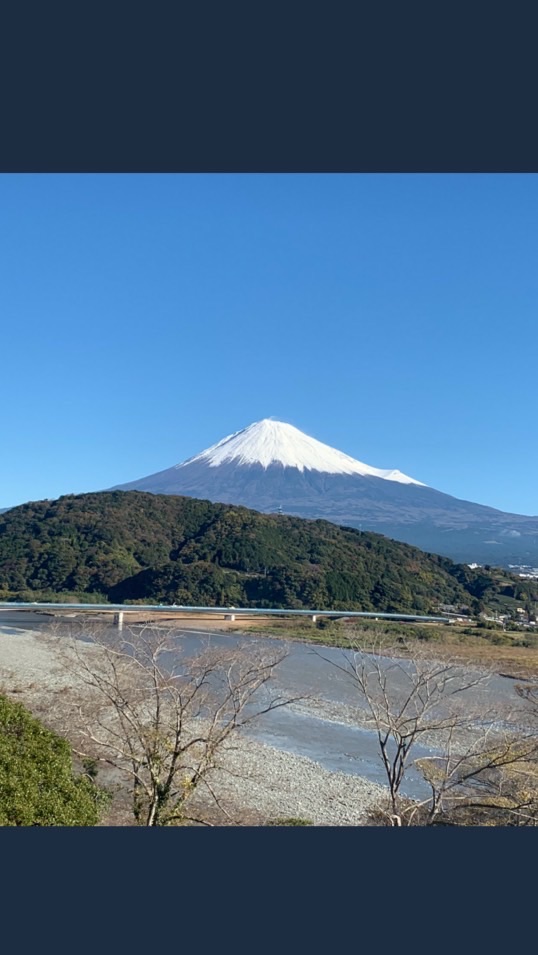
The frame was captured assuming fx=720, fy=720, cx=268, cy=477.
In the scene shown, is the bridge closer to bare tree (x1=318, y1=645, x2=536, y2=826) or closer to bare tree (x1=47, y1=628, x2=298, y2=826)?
bare tree (x1=318, y1=645, x2=536, y2=826)

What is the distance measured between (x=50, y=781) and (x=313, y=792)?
314 cm

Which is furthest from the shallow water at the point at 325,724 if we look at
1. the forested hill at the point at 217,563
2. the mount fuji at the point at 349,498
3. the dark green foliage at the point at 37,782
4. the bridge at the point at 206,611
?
the mount fuji at the point at 349,498

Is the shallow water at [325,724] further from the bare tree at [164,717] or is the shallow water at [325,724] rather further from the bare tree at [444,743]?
the bare tree at [164,717]

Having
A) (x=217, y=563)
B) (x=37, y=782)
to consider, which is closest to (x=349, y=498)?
(x=217, y=563)

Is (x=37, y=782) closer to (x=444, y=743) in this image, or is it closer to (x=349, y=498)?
(x=444, y=743)

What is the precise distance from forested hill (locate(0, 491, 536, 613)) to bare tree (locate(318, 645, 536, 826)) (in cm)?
1260

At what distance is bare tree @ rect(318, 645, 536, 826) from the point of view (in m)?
4.07

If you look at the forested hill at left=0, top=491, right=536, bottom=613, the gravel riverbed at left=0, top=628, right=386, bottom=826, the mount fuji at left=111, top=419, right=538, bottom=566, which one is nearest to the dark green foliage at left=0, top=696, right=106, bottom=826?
the gravel riverbed at left=0, top=628, right=386, bottom=826

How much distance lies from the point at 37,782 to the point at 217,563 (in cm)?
2122

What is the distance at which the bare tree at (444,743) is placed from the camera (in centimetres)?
407

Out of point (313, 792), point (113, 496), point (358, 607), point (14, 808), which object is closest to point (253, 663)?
point (14, 808)

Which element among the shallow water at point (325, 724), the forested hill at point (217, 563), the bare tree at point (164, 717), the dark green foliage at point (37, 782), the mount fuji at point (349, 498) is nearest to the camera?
the dark green foliage at point (37, 782)

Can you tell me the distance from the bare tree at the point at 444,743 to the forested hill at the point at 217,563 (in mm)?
12603

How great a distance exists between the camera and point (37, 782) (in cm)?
371
